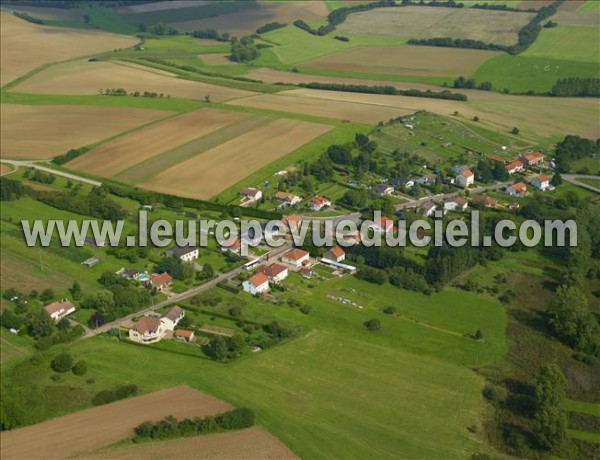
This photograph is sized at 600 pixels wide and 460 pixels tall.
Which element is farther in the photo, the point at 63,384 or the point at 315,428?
the point at 63,384

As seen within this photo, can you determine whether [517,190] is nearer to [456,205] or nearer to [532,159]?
[456,205]

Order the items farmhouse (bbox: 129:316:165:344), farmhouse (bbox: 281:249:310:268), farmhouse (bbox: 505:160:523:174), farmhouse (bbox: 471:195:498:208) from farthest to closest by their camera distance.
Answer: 1. farmhouse (bbox: 505:160:523:174)
2. farmhouse (bbox: 471:195:498:208)
3. farmhouse (bbox: 281:249:310:268)
4. farmhouse (bbox: 129:316:165:344)

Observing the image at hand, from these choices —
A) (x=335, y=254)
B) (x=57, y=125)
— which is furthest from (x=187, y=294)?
(x=57, y=125)

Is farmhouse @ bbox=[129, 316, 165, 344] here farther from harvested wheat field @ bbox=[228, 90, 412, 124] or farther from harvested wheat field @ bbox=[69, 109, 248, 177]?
harvested wheat field @ bbox=[228, 90, 412, 124]

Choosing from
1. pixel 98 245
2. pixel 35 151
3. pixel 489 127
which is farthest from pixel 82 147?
pixel 489 127

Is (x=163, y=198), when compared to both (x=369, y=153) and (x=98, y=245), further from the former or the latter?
(x=369, y=153)

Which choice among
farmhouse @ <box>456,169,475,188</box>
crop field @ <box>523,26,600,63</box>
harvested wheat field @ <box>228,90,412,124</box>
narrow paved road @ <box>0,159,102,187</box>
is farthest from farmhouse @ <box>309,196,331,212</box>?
crop field @ <box>523,26,600,63</box>
